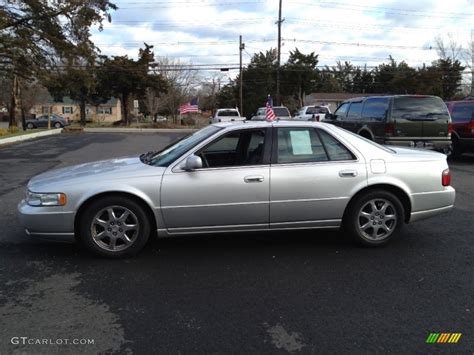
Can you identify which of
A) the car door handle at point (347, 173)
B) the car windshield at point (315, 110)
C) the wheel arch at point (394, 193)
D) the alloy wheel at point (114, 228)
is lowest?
the alloy wheel at point (114, 228)

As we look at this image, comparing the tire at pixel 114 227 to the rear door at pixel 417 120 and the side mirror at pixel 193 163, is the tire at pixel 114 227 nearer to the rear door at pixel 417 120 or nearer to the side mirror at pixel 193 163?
the side mirror at pixel 193 163

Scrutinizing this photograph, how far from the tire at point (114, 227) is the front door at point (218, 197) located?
0.94 feet

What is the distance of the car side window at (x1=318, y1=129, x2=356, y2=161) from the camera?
515 cm

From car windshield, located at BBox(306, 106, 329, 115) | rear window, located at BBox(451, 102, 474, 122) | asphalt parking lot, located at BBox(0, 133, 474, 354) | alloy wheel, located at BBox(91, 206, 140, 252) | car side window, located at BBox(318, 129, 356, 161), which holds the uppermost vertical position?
car windshield, located at BBox(306, 106, 329, 115)

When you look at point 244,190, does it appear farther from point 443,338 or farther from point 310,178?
point 443,338

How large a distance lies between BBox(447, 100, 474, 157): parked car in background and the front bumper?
37.5 feet

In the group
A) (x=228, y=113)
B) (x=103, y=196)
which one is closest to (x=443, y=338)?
(x=103, y=196)

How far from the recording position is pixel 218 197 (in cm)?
480

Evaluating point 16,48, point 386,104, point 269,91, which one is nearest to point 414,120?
point 386,104

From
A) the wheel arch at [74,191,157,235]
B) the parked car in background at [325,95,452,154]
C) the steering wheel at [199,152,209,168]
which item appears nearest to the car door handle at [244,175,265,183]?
the steering wheel at [199,152,209,168]

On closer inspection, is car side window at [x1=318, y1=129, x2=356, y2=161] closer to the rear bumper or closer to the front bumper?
the rear bumper

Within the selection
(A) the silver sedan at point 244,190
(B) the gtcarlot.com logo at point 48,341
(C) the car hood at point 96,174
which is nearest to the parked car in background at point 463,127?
(A) the silver sedan at point 244,190

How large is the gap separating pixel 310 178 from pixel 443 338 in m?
2.16

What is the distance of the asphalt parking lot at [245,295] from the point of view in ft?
10.5
